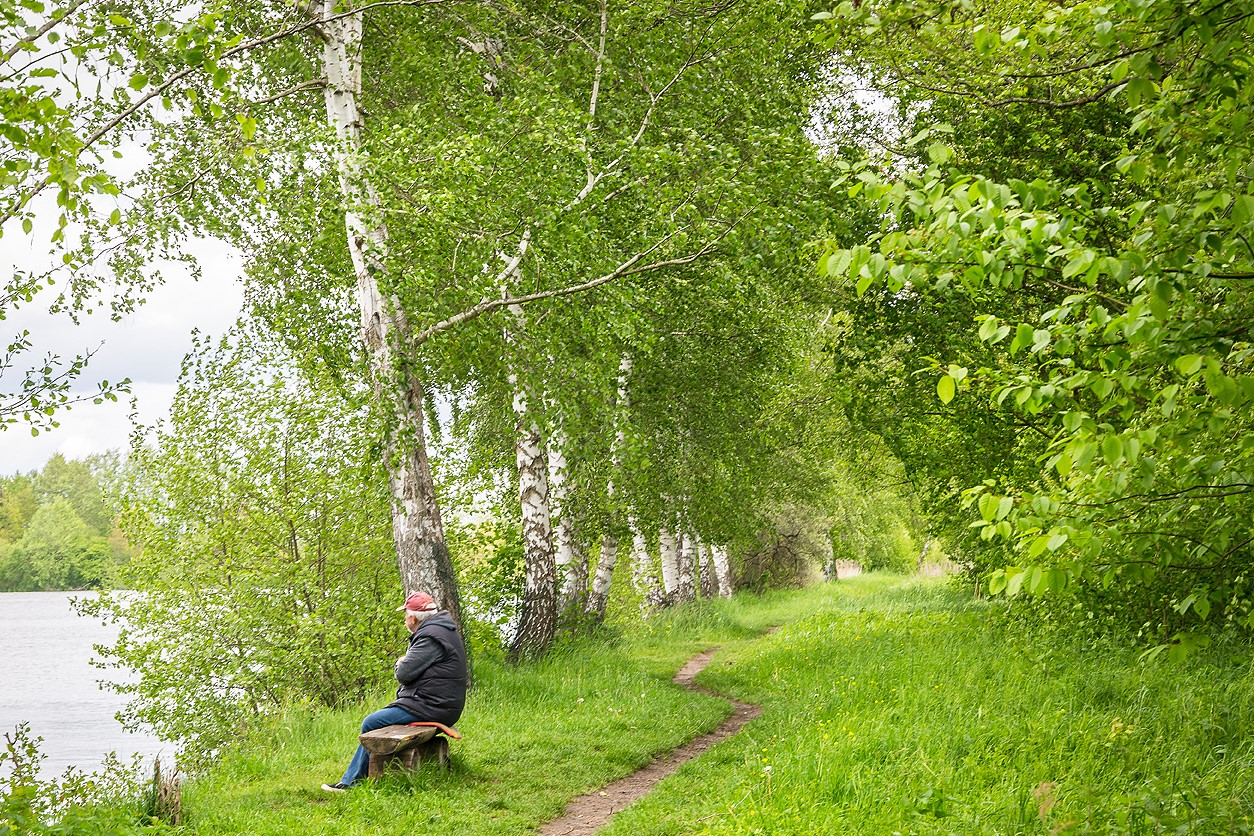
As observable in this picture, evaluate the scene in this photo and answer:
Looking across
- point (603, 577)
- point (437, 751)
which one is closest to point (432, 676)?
point (437, 751)

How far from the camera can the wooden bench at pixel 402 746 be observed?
25.7 feet

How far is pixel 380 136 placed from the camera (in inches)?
360

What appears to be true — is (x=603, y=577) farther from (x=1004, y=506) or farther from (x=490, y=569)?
(x=1004, y=506)

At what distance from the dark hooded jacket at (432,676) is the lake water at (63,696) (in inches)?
262

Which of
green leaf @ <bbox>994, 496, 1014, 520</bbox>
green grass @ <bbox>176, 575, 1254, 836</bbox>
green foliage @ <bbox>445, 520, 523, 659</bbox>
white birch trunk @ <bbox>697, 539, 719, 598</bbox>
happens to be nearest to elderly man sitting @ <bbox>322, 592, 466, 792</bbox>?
green grass @ <bbox>176, 575, 1254, 836</bbox>

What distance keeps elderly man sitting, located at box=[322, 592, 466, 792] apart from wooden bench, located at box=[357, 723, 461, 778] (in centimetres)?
10

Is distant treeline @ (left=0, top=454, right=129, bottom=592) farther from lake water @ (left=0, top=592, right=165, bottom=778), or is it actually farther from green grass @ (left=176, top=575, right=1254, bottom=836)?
green grass @ (left=176, top=575, right=1254, bottom=836)

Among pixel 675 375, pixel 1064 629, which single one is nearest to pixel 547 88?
pixel 675 375

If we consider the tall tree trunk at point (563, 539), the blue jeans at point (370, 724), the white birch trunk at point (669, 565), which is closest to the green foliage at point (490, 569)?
the tall tree trunk at point (563, 539)

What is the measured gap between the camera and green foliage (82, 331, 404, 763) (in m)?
12.2

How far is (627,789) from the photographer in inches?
330

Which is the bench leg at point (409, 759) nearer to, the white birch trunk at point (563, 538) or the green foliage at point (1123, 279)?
the green foliage at point (1123, 279)

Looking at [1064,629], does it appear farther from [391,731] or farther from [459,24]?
[459,24]

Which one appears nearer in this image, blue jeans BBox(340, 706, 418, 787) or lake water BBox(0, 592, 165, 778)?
blue jeans BBox(340, 706, 418, 787)
